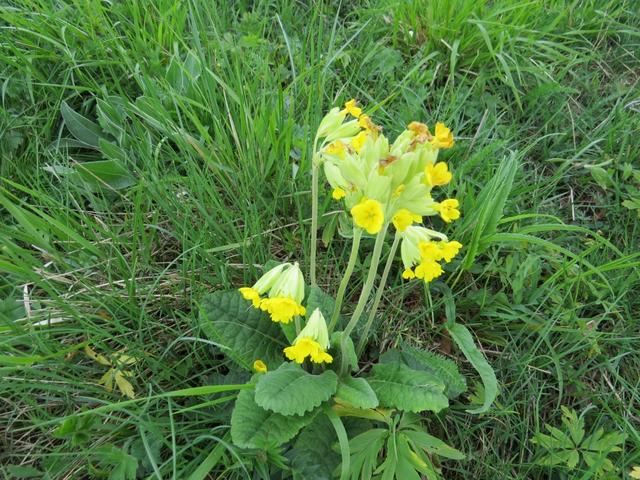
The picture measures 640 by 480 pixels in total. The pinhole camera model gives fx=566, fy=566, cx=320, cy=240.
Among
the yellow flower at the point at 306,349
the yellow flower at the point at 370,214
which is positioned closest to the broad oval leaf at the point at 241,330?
the yellow flower at the point at 306,349

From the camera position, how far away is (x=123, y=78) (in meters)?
2.63

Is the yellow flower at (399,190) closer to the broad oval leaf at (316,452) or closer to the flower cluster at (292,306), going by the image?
the flower cluster at (292,306)

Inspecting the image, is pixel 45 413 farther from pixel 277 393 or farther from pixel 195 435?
pixel 277 393

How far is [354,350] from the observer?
1.85 m

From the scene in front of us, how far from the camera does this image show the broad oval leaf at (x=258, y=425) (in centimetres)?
155

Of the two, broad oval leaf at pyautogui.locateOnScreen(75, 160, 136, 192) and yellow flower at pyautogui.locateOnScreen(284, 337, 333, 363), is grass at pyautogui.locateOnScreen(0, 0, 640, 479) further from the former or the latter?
yellow flower at pyautogui.locateOnScreen(284, 337, 333, 363)

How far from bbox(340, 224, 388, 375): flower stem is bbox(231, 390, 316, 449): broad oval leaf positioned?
0.20 metres

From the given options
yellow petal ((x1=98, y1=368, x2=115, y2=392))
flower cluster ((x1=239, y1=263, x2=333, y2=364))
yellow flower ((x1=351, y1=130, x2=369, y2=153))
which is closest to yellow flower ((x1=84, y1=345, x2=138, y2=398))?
yellow petal ((x1=98, y1=368, x2=115, y2=392))

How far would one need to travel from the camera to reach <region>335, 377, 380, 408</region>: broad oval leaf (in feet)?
5.15

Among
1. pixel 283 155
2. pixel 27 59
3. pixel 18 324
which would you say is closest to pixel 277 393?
pixel 18 324

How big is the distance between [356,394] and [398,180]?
2.10ft

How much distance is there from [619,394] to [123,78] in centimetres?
245

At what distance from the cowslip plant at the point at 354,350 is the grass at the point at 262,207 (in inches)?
4.9

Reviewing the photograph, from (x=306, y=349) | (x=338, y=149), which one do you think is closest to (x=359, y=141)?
(x=338, y=149)
